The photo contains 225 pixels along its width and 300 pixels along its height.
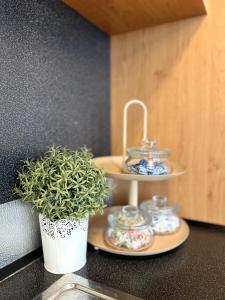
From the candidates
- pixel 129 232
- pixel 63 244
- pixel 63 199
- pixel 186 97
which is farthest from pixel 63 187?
pixel 186 97

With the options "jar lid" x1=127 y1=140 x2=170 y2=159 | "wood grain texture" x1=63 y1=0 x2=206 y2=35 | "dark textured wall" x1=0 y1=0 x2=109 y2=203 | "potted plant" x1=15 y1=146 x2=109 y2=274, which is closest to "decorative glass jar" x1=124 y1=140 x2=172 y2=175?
"jar lid" x1=127 y1=140 x2=170 y2=159

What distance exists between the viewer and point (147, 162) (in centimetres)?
76

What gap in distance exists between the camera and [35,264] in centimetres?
70

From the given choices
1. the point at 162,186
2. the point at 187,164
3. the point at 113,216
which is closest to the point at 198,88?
the point at 187,164

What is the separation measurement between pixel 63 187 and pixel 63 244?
0.15m

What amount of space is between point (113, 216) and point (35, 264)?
262mm

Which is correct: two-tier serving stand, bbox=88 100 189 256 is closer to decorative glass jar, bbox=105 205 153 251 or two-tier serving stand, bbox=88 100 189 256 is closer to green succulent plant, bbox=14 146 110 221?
Answer: decorative glass jar, bbox=105 205 153 251

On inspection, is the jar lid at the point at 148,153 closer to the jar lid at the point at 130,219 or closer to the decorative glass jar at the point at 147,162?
the decorative glass jar at the point at 147,162

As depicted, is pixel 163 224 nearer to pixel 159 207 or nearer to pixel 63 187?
pixel 159 207

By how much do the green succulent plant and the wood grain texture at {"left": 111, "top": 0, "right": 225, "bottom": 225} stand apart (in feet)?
1.31

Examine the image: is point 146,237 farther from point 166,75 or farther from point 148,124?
point 166,75

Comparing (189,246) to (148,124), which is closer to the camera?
(189,246)

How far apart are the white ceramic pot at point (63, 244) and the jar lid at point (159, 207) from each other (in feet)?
0.93

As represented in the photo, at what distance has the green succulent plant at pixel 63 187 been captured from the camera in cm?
61
